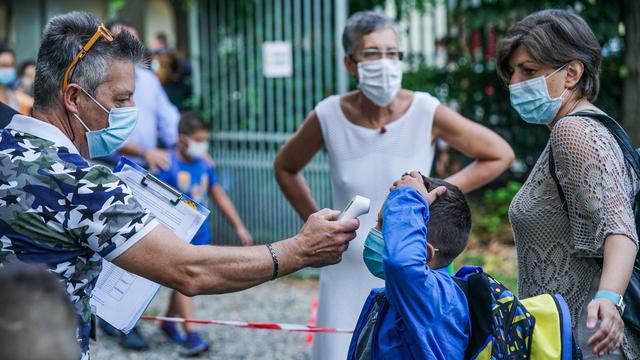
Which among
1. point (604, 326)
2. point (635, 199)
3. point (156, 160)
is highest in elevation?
point (635, 199)

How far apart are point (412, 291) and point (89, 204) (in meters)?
0.95

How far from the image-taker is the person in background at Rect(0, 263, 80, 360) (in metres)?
1.61

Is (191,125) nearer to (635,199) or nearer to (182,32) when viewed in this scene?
(635,199)

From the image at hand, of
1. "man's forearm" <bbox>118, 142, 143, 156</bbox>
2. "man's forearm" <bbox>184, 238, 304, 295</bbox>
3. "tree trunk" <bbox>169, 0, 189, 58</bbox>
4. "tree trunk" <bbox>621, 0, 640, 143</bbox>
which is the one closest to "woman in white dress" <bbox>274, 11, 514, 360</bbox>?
"man's forearm" <bbox>184, 238, 304, 295</bbox>

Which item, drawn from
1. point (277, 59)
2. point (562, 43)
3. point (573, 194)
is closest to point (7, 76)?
point (277, 59)

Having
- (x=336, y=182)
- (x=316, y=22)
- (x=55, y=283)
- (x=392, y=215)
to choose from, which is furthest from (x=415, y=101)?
(x=316, y=22)

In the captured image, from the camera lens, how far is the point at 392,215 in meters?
2.67

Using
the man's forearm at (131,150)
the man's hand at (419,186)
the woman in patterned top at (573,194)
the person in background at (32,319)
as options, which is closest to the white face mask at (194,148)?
the man's forearm at (131,150)

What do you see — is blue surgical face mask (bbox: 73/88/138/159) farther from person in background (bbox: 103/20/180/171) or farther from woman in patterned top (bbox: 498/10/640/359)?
person in background (bbox: 103/20/180/171)

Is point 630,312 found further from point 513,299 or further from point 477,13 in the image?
point 477,13

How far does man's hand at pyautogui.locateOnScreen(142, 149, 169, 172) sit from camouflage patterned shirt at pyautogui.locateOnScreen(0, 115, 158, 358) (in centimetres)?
375

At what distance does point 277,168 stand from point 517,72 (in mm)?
1562

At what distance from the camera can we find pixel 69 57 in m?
2.85

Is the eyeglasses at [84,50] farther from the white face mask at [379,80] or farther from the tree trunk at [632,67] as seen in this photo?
the tree trunk at [632,67]
